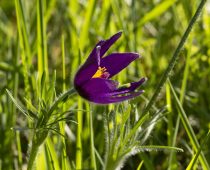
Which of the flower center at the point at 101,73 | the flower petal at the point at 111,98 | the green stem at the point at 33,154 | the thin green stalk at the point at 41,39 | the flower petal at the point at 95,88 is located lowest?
the green stem at the point at 33,154

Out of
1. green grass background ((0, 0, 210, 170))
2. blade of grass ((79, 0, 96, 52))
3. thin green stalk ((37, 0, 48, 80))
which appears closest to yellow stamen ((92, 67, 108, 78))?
green grass background ((0, 0, 210, 170))

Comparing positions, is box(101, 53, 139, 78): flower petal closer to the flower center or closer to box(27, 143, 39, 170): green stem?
the flower center

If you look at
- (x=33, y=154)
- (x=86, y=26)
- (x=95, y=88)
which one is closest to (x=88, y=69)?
(x=95, y=88)

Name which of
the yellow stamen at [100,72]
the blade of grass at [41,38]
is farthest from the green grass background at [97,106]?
the yellow stamen at [100,72]

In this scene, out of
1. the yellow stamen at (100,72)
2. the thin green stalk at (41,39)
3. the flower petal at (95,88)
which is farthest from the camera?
the thin green stalk at (41,39)

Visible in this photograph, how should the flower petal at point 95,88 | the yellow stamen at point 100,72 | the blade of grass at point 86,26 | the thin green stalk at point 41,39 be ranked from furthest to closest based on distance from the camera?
the blade of grass at point 86,26
the thin green stalk at point 41,39
the yellow stamen at point 100,72
the flower petal at point 95,88

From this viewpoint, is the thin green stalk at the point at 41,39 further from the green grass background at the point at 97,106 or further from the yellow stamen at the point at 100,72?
the yellow stamen at the point at 100,72
